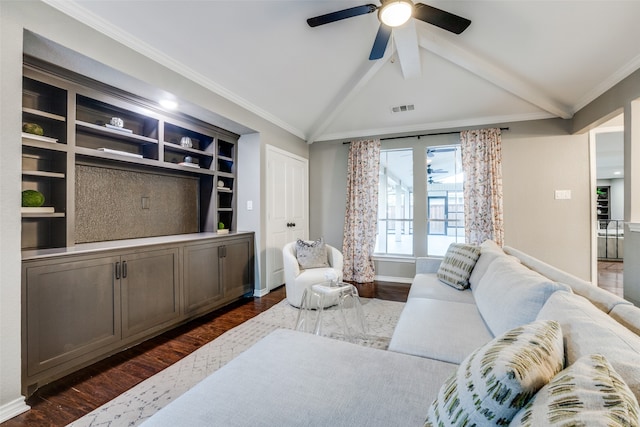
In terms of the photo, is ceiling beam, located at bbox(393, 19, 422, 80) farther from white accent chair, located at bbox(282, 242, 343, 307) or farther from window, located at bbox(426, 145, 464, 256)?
white accent chair, located at bbox(282, 242, 343, 307)

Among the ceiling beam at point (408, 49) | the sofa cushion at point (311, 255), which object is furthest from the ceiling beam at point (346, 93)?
the sofa cushion at point (311, 255)

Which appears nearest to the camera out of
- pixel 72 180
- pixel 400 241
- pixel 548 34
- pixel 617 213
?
pixel 72 180

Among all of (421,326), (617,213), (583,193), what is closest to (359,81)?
(421,326)

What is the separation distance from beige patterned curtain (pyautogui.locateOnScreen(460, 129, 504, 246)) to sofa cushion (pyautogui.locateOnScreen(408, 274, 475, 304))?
1766 mm

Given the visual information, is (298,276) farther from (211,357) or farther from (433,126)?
(433,126)

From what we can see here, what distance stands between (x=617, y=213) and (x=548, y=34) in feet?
37.6

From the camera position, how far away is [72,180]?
2.37m

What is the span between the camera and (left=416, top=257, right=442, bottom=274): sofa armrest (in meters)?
3.31

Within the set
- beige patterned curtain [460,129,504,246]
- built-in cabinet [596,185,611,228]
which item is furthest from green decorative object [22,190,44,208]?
built-in cabinet [596,185,611,228]

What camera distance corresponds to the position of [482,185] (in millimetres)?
4195

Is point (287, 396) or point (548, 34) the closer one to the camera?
point (287, 396)

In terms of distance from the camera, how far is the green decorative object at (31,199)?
2160mm

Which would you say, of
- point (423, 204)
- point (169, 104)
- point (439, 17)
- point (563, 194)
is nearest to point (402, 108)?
point (423, 204)

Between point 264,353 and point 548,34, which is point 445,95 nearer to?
point 548,34
